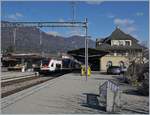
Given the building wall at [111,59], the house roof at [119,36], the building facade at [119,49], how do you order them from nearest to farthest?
the building facade at [119,49] → the building wall at [111,59] → the house roof at [119,36]

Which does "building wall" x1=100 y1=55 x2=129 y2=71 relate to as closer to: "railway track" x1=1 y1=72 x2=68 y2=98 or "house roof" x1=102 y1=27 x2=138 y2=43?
"house roof" x1=102 y1=27 x2=138 y2=43

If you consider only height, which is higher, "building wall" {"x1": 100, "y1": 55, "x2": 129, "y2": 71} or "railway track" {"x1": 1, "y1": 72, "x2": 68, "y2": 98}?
"building wall" {"x1": 100, "y1": 55, "x2": 129, "y2": 71}

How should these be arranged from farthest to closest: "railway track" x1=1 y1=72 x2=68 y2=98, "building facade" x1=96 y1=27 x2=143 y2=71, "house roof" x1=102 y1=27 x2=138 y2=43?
1. "house roof" x1=102 y1=27 x2=138 y2=43
2. "building facade" x1=96 y1=27 x2=143 y2=71
3. "railway track" x1=1 y1=72 x2=68 y2=98

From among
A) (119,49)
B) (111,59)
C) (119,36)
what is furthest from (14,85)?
(119,36)

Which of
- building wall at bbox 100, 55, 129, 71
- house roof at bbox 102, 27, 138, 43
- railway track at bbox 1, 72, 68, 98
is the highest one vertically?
house roof at bbox 102, 27, 138, 43

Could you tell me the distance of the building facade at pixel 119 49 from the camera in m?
80.1

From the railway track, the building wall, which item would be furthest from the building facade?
the railway track

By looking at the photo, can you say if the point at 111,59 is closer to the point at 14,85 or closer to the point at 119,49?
the point at 119,49

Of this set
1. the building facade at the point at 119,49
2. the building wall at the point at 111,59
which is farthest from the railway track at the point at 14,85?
the building wall at the point at 111,59

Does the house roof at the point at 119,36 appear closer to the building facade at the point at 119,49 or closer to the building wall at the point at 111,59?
the building facade at the point at 119,49

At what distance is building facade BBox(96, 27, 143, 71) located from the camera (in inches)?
3155

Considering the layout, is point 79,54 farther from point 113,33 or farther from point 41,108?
point 41,108

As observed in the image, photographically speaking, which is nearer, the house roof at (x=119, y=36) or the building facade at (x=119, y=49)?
the building facade at (x=119, y=49)

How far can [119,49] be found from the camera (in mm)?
84125
